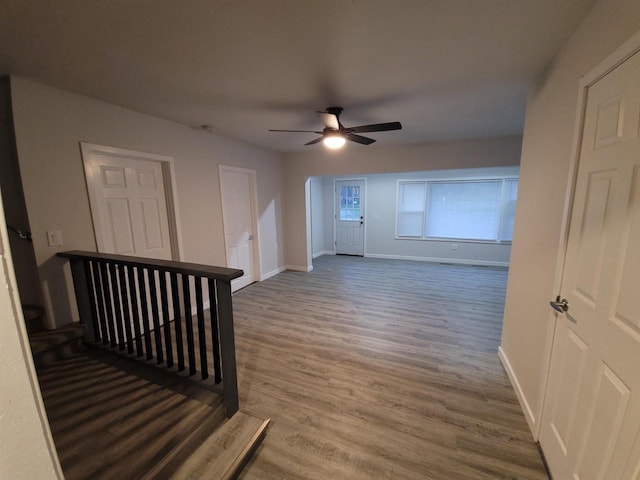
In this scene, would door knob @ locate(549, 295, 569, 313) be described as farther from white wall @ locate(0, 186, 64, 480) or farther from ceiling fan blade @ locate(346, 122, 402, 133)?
white wall @ locate(0, 186, 64, 480)

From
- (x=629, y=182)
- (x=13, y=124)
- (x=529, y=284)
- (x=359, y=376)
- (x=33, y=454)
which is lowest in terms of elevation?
(x=359, y=376)

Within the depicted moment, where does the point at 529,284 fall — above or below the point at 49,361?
above

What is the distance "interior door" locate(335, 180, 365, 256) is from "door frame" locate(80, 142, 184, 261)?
4394 millimetres

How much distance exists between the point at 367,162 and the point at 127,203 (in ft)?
11.4

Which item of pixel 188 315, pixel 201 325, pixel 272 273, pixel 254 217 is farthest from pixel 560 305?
pixel 272 273

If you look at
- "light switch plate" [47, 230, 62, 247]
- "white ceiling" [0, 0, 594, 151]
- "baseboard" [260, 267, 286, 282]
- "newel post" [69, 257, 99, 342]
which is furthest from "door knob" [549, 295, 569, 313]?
"baseboard" [260, 267, 286, 282]

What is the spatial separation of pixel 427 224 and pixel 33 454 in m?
6.49

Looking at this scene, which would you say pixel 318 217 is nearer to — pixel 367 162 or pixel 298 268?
pixel 298 268

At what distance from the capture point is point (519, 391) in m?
1.93

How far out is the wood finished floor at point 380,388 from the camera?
4.97ft

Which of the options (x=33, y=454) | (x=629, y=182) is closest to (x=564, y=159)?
(x=629, y=182)

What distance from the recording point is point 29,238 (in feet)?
6.66

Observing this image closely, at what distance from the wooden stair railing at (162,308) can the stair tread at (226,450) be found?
0.11 m

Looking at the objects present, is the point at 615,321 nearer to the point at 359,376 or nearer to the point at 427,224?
the point at 359,376
